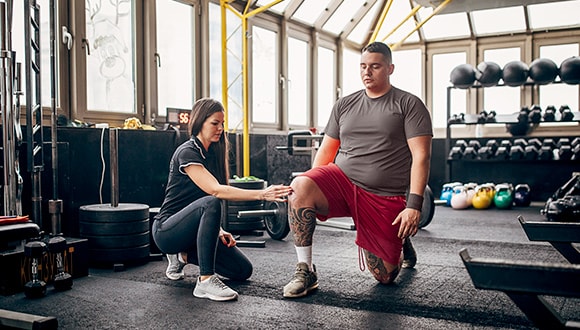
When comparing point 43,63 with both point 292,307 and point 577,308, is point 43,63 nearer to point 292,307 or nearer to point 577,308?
point 292,307

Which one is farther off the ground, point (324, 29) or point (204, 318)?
point (324, 29)

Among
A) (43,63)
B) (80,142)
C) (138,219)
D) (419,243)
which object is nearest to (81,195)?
(80,142)

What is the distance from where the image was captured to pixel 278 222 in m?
4.00

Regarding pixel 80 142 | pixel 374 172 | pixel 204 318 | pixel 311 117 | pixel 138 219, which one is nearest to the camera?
pixel 204 318

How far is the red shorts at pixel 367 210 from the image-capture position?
2.55 m

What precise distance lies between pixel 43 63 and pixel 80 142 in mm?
759

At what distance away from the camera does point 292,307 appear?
89.7 inches

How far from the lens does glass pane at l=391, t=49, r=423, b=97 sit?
8.49m

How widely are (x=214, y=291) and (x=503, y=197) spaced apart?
477 centimetres

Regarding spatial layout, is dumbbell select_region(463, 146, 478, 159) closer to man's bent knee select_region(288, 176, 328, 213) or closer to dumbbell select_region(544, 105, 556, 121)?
dumbbell select_region(544, 105, 556, 121)

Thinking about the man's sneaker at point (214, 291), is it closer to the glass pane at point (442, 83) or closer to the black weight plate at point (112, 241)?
the black weight plate at point (112, 241)

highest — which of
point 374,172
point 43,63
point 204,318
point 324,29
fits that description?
point 324,29

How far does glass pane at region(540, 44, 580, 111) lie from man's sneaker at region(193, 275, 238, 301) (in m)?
6.59

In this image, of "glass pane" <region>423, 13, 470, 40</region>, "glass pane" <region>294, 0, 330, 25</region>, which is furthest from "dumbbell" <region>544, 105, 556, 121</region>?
"glass pane" <region>294, 0, 330, 25</region>
